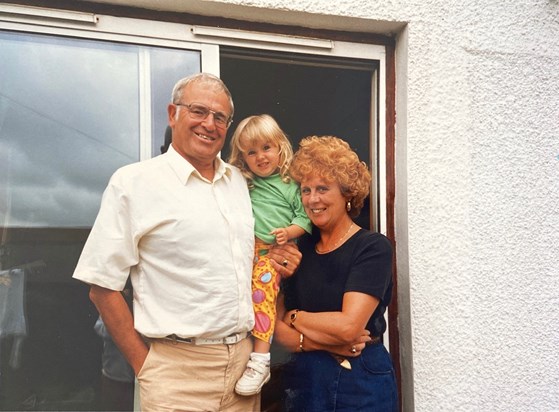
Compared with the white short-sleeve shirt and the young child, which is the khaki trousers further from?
the young child

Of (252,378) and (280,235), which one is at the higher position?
(280,235)

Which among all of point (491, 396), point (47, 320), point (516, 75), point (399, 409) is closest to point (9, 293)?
point (47, 320)

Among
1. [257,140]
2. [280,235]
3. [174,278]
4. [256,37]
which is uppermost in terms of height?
[256,37]

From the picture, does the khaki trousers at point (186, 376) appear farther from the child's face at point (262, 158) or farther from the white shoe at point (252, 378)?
the child's face at point (262, 158)

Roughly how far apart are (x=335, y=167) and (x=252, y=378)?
3.75 ft

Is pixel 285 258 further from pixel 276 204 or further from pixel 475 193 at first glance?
pixel 475 193

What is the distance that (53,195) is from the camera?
2451 mm

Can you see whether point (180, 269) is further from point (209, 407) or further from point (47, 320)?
point (47, 320)

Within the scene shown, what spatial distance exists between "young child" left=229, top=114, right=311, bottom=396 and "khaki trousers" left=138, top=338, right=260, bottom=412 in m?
0.28

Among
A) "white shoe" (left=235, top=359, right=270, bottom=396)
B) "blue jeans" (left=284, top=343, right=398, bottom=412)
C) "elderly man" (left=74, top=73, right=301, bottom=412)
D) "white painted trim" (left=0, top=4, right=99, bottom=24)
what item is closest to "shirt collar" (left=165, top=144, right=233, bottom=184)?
"elderly man" (left=74, top=73, right=301, bottom=412)

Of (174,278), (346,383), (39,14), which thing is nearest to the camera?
(174,278)

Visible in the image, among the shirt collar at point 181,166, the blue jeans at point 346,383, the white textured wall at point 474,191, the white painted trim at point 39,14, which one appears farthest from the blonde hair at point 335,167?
the white painted trim at point 39,14

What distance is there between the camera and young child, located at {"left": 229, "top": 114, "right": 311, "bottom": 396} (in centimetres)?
246

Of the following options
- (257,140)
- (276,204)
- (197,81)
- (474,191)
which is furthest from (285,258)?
(474,191)
